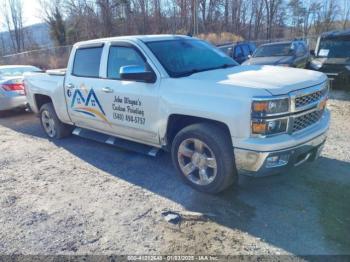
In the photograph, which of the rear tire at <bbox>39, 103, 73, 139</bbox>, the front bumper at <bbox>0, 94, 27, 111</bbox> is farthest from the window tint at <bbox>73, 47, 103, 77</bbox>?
the front bumper at <bbox>0, 94, 27, 111</bbox>

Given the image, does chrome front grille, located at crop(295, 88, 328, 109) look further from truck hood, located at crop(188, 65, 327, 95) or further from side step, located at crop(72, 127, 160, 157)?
side step, located at crop(72, 127, 160, 157)

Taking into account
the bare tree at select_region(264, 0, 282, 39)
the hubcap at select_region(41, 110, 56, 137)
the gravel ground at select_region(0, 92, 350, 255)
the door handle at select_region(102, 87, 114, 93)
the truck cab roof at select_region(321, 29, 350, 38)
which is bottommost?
the gravel ground at select_region(0, 92, 350, 255)

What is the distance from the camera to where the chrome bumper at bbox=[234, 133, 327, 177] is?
3.37 metres

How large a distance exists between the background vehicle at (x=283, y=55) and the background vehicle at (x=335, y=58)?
767 millimetres

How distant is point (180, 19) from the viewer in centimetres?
4031

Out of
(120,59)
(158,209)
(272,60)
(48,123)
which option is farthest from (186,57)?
(272,60)

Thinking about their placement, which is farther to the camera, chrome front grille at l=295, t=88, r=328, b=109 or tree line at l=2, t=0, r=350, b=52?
tree line at l=2, t=0, r=350, b=52

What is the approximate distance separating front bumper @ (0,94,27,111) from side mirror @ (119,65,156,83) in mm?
5884

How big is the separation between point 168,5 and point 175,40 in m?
38.3

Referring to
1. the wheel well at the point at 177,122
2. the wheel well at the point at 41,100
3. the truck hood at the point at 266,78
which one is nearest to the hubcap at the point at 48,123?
the wheel well at the point at 41,100

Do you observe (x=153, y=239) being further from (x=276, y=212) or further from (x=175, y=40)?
(x=175, y=40)

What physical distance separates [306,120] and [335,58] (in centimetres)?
780

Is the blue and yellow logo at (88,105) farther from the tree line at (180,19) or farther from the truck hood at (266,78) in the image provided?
the tree line at (180,19)

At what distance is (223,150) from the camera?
3635 mm
